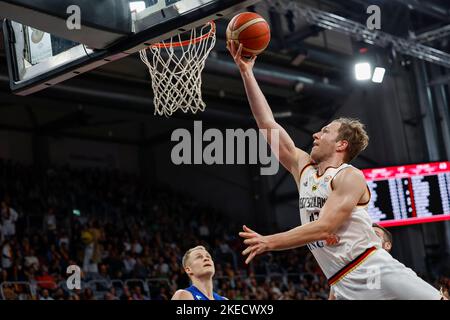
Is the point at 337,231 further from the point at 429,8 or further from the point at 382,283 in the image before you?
the point at 429,8

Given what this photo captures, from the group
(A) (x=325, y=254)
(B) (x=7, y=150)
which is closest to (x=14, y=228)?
(B) (x=7, y=150)

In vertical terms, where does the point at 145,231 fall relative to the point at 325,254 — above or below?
above

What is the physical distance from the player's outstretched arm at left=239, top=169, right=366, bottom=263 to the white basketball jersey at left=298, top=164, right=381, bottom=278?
0.33ft

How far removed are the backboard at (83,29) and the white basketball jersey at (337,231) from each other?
6.06 feet

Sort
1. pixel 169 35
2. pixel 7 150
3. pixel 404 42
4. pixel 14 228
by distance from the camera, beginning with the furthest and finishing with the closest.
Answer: pixel 7 150
pixel 404 42
pixel 14 228
pixel 169 35

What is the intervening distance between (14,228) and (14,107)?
294 inches

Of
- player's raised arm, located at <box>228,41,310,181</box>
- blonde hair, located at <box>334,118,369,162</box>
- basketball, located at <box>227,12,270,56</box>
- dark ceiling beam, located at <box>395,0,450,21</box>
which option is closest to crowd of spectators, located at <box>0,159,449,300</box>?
dark ceiling beam, located at <box>395,0,450,21</box>

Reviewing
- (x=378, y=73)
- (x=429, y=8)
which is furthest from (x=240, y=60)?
(x=429, y=8)

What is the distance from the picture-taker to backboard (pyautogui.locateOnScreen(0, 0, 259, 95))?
5281mm

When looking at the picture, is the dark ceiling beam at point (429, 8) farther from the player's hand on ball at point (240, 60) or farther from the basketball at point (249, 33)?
the player's hand on ball at point (240, 60)

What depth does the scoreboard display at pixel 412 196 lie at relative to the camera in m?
14.6

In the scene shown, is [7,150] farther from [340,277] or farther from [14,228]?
[340,277]

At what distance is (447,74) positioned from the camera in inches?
741

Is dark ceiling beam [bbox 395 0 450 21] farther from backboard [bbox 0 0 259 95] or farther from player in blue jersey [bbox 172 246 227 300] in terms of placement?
player in blue jersey [bbox 172 246 227 300]
